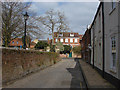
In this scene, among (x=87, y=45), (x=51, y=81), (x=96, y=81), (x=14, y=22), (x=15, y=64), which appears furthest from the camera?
(x=87, y=45)

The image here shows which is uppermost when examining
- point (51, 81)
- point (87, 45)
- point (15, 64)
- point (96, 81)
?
point (87, 45)

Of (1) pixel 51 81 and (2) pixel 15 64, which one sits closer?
(1) pixel 51 81

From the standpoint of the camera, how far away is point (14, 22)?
1933 cm

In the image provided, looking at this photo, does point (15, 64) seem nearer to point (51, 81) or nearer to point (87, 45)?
point (51, 81)

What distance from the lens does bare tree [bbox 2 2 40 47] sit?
59.0 feet

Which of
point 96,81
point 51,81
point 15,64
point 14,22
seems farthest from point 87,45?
point 15,64

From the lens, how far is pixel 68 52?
73.2m

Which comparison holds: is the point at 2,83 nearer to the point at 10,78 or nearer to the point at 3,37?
the point at 10,78

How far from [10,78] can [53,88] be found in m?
3.25

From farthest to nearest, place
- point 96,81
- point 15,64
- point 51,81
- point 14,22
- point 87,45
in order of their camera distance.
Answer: point 87,45 → point 14,22 → point 15,64 → point 51,81 → point 96,81

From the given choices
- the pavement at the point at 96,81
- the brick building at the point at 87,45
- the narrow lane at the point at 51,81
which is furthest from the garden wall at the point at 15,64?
the brick building at the point at 87,45

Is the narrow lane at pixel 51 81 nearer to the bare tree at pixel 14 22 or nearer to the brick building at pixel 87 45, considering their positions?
the bare tree at pixel 14 22

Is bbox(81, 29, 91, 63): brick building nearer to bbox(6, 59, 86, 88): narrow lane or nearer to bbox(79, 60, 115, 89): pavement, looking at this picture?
bbox(6, 59, 86, 88): narrow lane

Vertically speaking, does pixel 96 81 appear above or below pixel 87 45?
below
